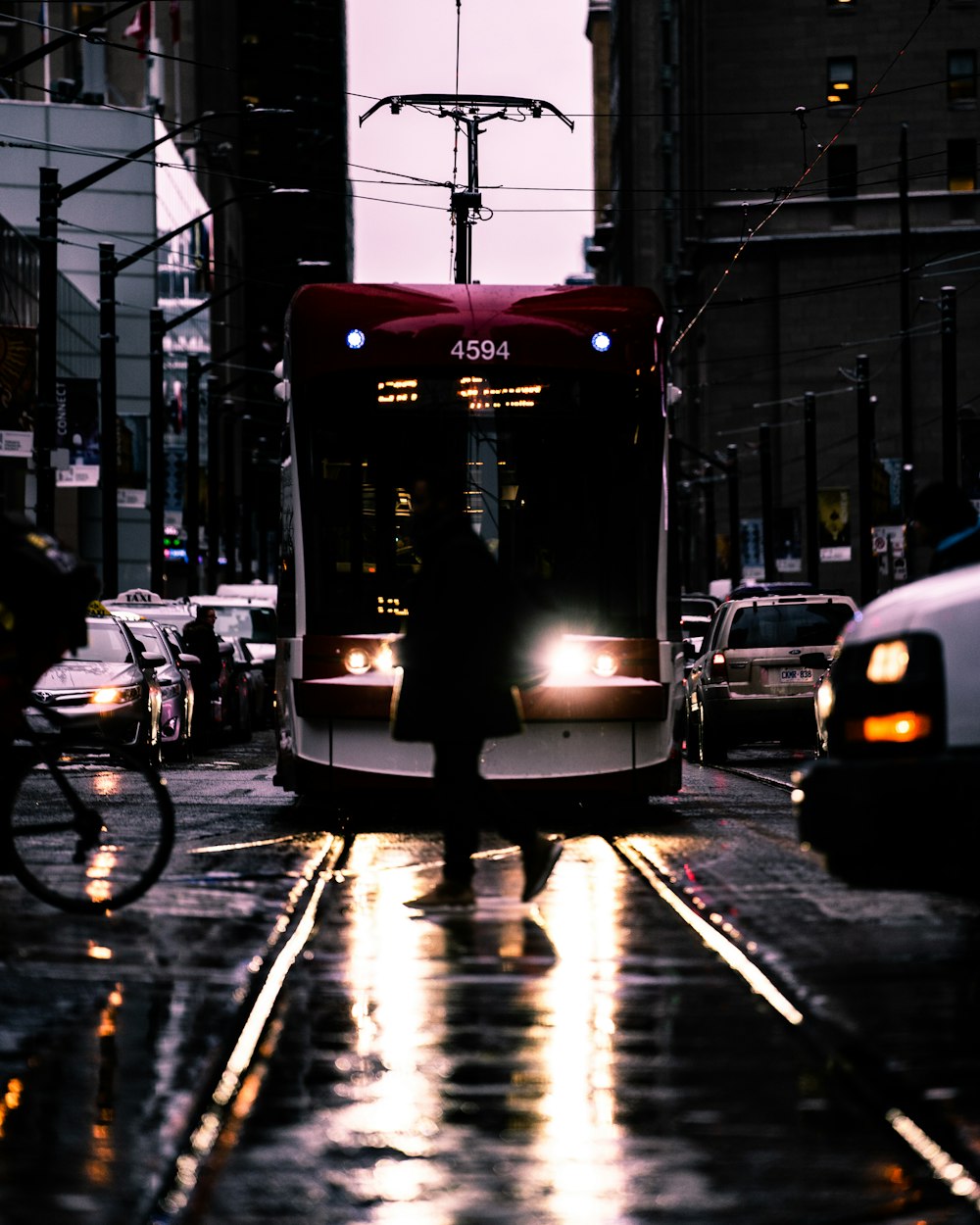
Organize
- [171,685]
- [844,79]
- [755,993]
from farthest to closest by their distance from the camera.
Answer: [844,79] < [171,685] < [755,993]

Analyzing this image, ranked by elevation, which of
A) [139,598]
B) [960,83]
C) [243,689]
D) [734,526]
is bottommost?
[243,689]

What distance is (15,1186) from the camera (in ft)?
18.2

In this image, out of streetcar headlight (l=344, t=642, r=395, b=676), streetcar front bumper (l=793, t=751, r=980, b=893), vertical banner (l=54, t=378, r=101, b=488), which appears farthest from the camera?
vertical banner (l=54, t=378, r=101, b=488)

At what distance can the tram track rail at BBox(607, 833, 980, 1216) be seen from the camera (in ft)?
18.9

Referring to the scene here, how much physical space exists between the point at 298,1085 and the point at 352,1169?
1081 millimetres

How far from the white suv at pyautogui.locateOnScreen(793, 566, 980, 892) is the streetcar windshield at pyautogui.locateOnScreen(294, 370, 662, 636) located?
26.2 feet

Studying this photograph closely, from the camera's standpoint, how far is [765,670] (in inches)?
1059

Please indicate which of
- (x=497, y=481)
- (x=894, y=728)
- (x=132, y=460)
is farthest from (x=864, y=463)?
(x=894, y=728)

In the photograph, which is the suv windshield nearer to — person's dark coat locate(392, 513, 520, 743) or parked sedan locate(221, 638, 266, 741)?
parked sedan locate(221, 638, 266, 741)

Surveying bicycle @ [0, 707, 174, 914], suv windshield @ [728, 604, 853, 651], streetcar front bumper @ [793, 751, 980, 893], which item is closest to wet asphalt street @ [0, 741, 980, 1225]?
bicycle @ [0, 707, 174, 914]

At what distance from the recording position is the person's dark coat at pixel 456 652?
10.8 metres

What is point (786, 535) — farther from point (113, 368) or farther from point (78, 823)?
point (78, 823)

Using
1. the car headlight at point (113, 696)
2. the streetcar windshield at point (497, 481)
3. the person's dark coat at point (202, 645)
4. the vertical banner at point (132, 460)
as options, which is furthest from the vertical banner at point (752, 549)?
the streetcar windshield at point (497, 481)

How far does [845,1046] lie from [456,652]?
3.88 m
